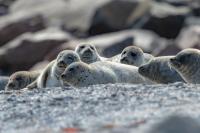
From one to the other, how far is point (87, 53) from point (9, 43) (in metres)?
20.3

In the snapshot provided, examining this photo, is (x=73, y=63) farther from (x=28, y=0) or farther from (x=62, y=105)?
(x=28, y=0)

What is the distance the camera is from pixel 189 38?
33.7 m

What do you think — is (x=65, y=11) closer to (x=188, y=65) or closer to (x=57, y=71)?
(x=57, y=71)

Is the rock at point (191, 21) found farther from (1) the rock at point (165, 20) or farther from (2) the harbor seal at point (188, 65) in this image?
(2) the harbor seal at point (188, 65)

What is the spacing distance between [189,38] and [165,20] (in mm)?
2675

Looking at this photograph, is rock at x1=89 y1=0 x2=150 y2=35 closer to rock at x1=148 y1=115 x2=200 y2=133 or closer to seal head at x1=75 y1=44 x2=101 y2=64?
seal head at x1=75 y1=44 x2=101 y2=64

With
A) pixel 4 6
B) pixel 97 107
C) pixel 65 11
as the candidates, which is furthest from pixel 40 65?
pixel 97 107

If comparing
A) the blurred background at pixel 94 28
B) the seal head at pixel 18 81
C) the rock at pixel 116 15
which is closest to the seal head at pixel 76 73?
the seal head at pixel 18 81

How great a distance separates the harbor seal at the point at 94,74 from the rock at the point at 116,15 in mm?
21837

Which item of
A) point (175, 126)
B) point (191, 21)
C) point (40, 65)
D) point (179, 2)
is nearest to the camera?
point (175, 126)

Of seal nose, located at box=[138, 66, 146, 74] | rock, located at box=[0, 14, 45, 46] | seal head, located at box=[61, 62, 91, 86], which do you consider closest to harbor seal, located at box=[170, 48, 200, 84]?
seal nose, located at box=[138, 66, 146, 74]

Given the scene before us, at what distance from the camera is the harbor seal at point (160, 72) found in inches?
569

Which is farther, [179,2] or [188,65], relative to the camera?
[179,2]

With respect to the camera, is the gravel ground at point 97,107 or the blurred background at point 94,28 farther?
the blurred background at point 94,28
